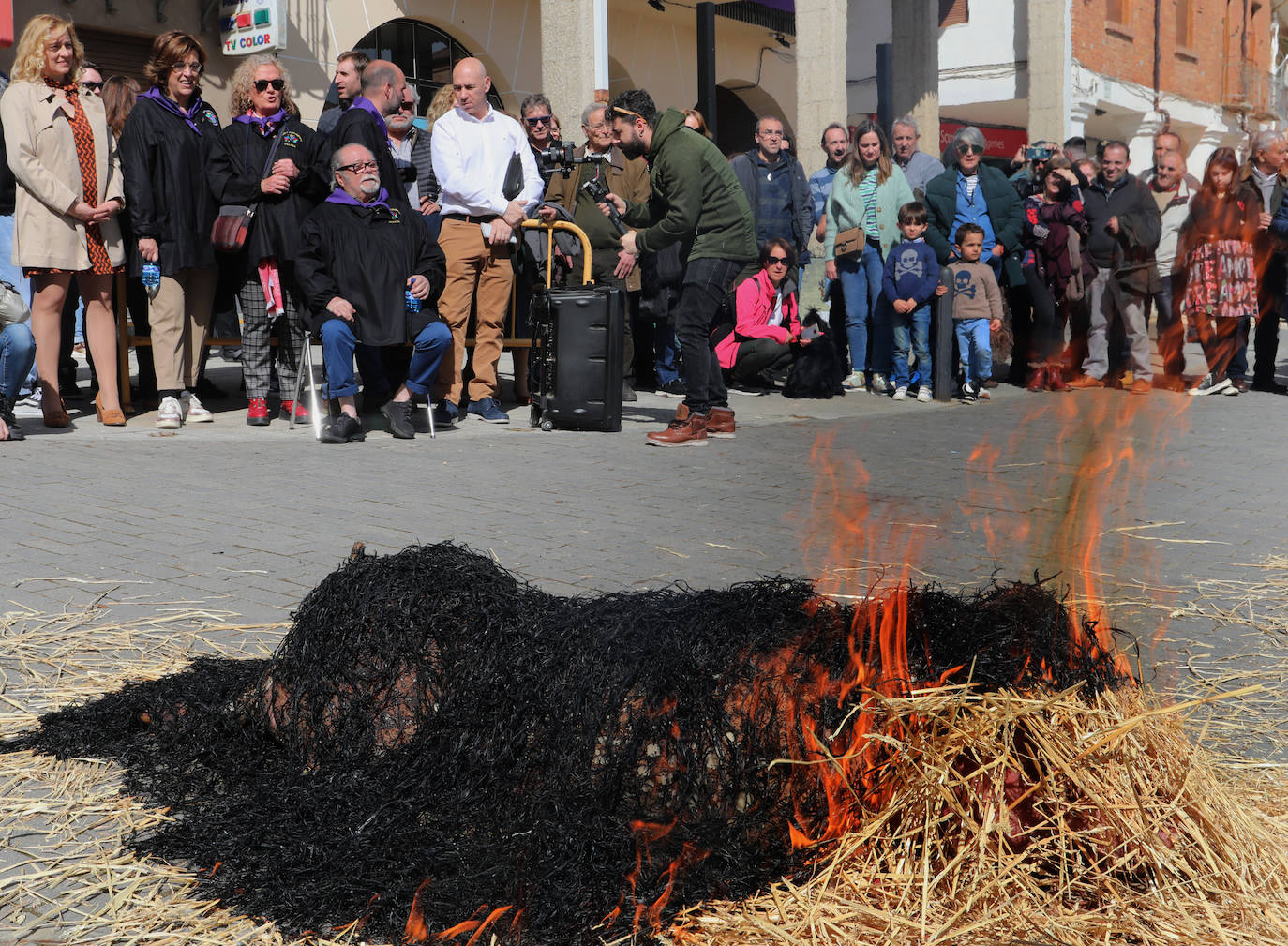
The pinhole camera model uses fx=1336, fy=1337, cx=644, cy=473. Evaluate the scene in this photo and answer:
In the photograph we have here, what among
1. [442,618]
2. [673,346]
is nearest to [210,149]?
[673,346]

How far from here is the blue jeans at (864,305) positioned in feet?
38.3

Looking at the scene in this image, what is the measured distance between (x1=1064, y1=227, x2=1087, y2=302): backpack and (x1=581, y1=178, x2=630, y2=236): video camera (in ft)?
14.3

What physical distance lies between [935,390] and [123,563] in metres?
7.62

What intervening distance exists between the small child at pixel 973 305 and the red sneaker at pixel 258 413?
5569 millimetres

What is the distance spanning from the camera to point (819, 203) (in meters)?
13.2

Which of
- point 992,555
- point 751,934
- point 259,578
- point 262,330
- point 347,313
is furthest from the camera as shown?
point 262,330

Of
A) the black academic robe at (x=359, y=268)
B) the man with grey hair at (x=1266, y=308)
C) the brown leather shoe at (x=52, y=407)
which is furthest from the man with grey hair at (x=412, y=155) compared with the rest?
the man with grey hair at (x=1266, y=308)

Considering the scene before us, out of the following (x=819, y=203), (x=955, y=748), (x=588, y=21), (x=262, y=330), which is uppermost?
(x=588, y=21)

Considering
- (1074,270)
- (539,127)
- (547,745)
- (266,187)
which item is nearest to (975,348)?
(539,127)

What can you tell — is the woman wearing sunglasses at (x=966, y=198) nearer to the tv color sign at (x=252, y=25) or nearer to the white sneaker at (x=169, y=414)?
the white sneaker at (x=169, y=414)

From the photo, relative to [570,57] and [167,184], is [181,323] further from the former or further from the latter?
[570,57]

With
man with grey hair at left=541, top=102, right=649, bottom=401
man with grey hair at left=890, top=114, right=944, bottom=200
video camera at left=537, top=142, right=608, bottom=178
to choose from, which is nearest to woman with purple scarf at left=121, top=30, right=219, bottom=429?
video camera at left=537, top=142, right=608, bottom=178

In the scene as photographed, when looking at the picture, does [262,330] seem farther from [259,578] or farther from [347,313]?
[259,578]

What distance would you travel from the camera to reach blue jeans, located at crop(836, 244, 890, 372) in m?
11.7
